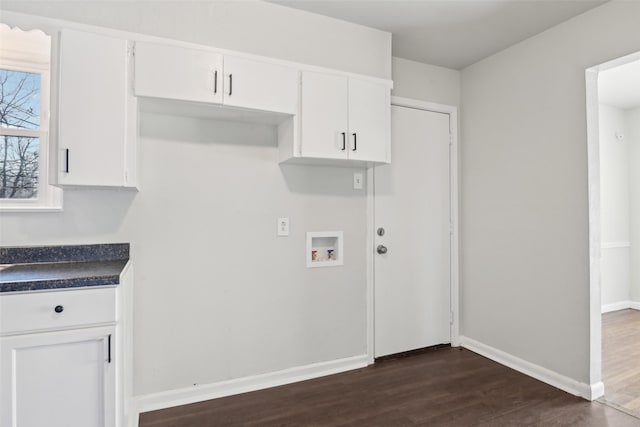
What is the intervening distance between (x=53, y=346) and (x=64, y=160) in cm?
86

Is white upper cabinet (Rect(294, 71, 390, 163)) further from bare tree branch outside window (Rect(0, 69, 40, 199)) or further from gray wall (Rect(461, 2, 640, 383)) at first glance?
bare tree branch outside window (Rect(0, 69, 40, 199))

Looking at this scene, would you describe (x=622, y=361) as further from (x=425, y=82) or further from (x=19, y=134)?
(x=19, y=134)

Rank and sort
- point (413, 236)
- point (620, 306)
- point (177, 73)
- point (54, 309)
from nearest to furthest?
point (54, 309) < point (177, 73) < point (413, 236) < point (620, 306)

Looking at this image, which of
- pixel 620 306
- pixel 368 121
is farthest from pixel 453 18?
pixel 620 306

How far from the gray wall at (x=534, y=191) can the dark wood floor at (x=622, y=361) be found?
0.26 m

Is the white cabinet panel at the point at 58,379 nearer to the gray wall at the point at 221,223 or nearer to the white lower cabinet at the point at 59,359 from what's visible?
the white lower cabinet at the point at 59,359

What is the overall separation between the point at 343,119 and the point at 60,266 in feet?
5.86

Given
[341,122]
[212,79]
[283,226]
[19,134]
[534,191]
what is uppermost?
[212,79]

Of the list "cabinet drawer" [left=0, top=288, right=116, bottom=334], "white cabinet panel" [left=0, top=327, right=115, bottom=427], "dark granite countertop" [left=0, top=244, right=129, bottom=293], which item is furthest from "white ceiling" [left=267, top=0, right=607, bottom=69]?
"white cabinet panel" [left=0, top=327, right=115, bottom=427]

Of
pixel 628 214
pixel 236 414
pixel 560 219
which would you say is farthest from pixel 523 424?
pixel 628 214

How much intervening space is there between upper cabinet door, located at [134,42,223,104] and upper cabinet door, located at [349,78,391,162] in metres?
0.87

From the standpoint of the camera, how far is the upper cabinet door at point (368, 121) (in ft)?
7.98

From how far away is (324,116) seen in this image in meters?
2.34

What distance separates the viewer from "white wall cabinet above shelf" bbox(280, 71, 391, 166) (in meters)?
2.30
